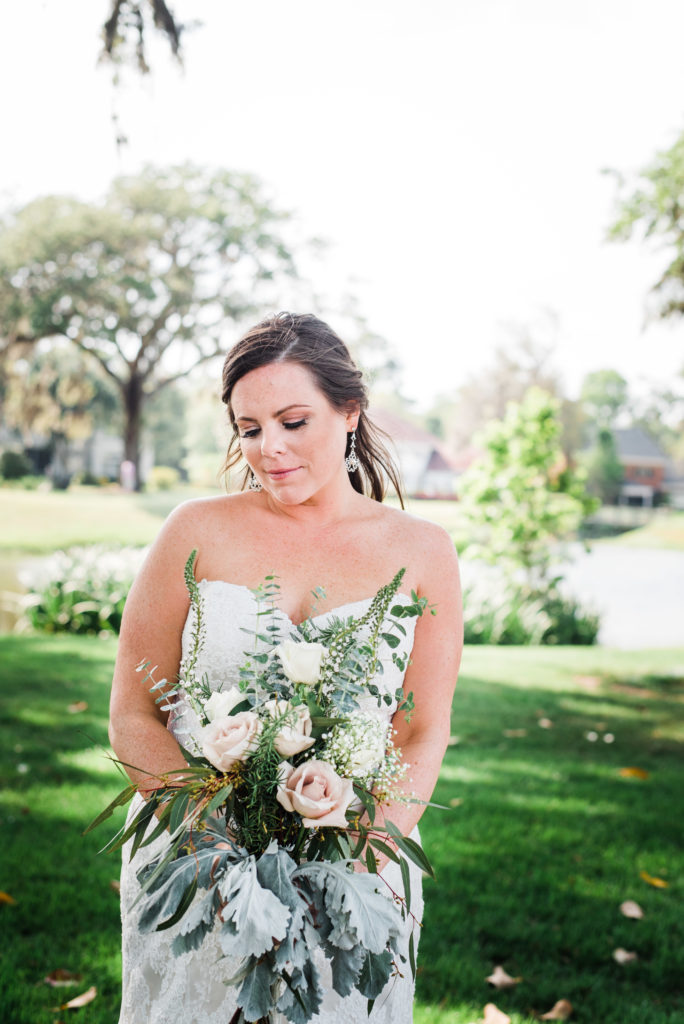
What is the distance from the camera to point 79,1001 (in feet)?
9.43

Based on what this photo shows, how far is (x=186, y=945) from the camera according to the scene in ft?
4.25

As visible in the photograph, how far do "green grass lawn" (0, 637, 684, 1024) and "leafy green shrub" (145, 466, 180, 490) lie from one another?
24707 millimetres

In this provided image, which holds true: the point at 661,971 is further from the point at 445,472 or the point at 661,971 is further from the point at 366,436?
the point at 445,472

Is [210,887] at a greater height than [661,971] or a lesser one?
greater

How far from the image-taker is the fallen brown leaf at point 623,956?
3395mm

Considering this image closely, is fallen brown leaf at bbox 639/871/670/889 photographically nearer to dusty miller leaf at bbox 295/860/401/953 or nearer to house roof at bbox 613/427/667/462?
dusty miller leaf at bbox 295/860/401/953

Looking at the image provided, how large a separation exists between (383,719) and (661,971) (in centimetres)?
263

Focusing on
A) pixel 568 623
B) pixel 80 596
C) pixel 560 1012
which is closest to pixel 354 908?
pixel 560 1012

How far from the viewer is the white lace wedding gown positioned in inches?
77.7

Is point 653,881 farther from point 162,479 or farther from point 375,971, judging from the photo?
point 162,479

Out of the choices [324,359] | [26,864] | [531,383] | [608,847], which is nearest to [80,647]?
[26,864]

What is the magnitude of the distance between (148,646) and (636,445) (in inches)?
1908

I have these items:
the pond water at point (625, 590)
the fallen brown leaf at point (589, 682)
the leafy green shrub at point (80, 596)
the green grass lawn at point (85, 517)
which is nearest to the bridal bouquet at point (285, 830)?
the fallen brown leaf at point (589, 682)

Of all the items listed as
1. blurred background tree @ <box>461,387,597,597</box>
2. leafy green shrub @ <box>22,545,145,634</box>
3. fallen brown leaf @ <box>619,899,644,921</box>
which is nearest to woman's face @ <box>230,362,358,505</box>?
fallen brown leaf @ <box>619,899,644,921</box>
